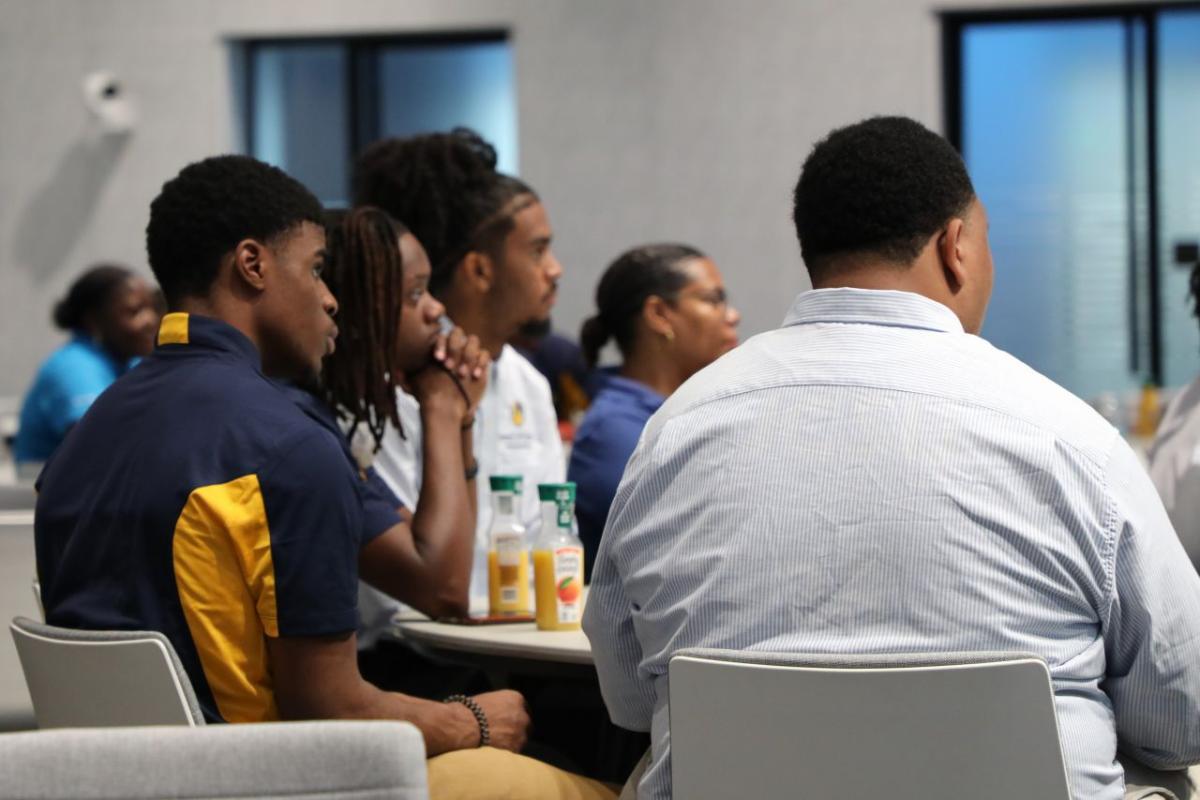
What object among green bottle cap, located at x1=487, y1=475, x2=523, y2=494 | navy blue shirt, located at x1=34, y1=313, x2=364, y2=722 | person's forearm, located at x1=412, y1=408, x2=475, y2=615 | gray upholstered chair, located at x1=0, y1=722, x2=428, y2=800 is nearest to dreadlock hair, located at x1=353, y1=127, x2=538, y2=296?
person's forearm, located at x1=412, y1=408, x2=475, y2=615

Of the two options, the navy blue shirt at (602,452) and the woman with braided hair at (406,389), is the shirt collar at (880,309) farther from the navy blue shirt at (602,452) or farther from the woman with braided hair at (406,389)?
the navy blue shirt at (602,452)

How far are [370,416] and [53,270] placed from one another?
16.1ft

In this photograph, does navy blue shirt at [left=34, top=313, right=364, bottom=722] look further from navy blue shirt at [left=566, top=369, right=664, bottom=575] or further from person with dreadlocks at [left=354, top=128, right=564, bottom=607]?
navy blue shirt at [left=566, top=369, right=664, bottom=575]

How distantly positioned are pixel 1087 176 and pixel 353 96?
10.9 ft

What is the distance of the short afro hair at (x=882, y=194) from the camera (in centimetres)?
161

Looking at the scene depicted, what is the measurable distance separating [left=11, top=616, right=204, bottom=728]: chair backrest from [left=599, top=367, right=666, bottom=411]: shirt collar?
63.3 inches

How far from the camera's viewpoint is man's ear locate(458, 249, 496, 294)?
299 cm

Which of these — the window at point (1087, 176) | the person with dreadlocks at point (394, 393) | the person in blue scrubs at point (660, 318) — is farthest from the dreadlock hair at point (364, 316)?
the window at point (1087, 176)

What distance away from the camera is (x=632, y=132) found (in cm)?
646

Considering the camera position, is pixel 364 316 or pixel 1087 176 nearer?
pixel 364 316

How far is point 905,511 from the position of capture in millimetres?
1438

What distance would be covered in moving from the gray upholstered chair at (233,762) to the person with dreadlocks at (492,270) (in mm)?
1850

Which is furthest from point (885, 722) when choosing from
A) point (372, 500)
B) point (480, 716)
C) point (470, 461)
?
point (470, 461)

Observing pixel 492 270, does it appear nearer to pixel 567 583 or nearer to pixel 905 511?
pixel 567 583
